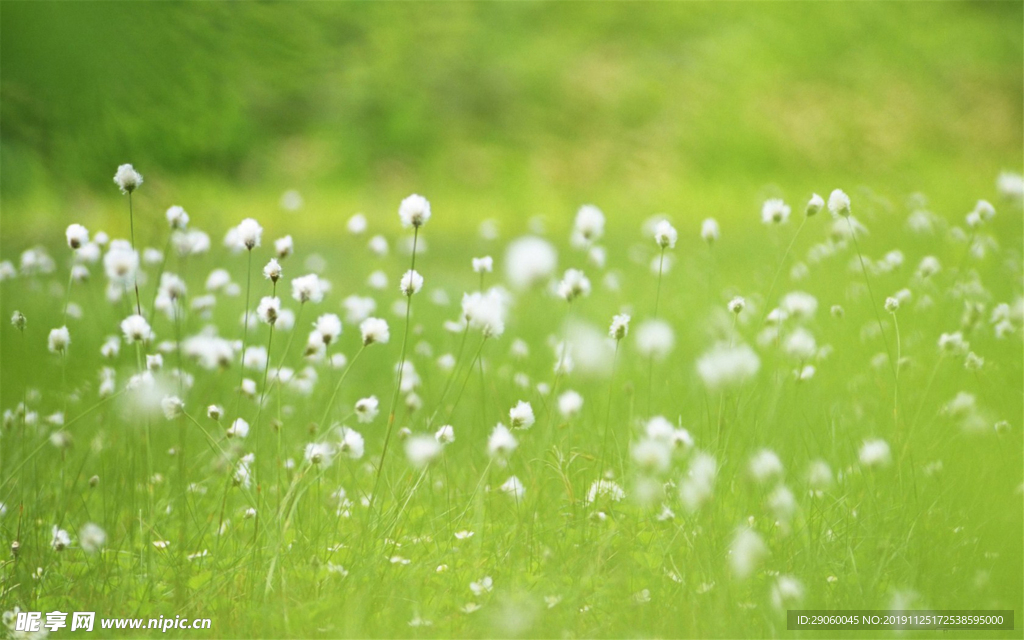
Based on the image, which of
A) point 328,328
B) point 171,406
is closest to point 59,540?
point 171,406

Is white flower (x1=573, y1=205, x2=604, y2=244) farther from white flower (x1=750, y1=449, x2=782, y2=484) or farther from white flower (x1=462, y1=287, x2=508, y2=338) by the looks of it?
white flower (x1=750, y1=449, x2=782, y2=484)

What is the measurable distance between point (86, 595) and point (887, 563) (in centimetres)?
172

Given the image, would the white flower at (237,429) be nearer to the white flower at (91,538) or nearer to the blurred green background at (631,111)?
the white flower at (91,538)

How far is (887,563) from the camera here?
1749 mm

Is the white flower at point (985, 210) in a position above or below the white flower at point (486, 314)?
above

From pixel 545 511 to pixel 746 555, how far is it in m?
0.57

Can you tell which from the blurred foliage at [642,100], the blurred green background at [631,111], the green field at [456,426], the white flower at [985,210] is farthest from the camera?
the blurred foliage at [642,100]

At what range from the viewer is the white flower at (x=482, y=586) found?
1.71 m

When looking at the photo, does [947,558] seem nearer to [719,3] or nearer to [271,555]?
[271,555]

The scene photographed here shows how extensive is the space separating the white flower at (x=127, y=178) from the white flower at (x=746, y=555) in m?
1.61

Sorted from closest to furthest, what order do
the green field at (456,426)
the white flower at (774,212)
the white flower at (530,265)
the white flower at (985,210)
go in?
the green field at (456,426) < the white flower at (530,265) < the white flower at (774,212) < the white flower at (985,210)

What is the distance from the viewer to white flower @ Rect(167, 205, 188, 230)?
7.49ft

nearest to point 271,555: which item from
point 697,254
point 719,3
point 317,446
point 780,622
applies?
point 317,446

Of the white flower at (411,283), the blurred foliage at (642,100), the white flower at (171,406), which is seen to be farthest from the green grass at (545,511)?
the blurred foliage at (642,100)
